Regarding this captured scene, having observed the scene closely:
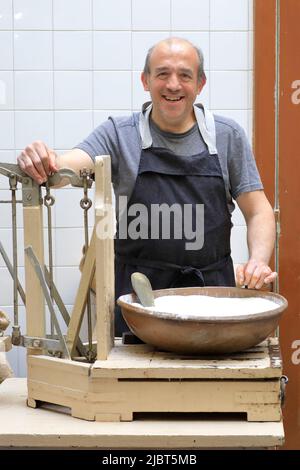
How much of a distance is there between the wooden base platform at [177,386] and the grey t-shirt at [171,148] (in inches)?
33.8

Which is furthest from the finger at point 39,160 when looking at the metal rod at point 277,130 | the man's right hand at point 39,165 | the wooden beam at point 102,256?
the metal rod at point 277,130

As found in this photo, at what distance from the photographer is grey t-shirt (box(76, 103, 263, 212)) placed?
2686mm

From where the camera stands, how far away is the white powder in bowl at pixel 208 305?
2.02m

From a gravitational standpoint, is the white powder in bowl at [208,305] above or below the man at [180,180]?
below

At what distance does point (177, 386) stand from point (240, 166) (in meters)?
1.02

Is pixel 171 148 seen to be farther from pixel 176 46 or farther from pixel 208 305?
pixel 208 305

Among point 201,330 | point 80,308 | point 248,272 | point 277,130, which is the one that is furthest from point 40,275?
point 277,130

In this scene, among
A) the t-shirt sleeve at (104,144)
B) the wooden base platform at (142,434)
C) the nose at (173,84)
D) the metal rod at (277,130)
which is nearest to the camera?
the wooden base platform at (142,434)

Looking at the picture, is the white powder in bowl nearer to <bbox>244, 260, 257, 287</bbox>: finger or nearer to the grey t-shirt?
<bbox>244, 260, 257, 287</bbox>: finger

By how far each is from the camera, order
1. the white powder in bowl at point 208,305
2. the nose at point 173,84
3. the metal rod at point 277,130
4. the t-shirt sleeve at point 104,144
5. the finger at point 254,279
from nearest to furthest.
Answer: the white powder in bowl at point 208,305, the finger at point 254,279, the nose at point 173,84, the t-shirt sleeve at point 104,144, the metal rod at point 277,130

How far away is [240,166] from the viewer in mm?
2719

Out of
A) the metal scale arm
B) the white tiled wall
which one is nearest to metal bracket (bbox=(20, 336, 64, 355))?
the metal scale arm

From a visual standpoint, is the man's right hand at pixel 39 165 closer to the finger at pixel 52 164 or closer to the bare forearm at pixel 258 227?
the finger at pixel 52 164

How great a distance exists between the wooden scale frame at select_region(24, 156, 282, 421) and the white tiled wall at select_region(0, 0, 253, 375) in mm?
1489
